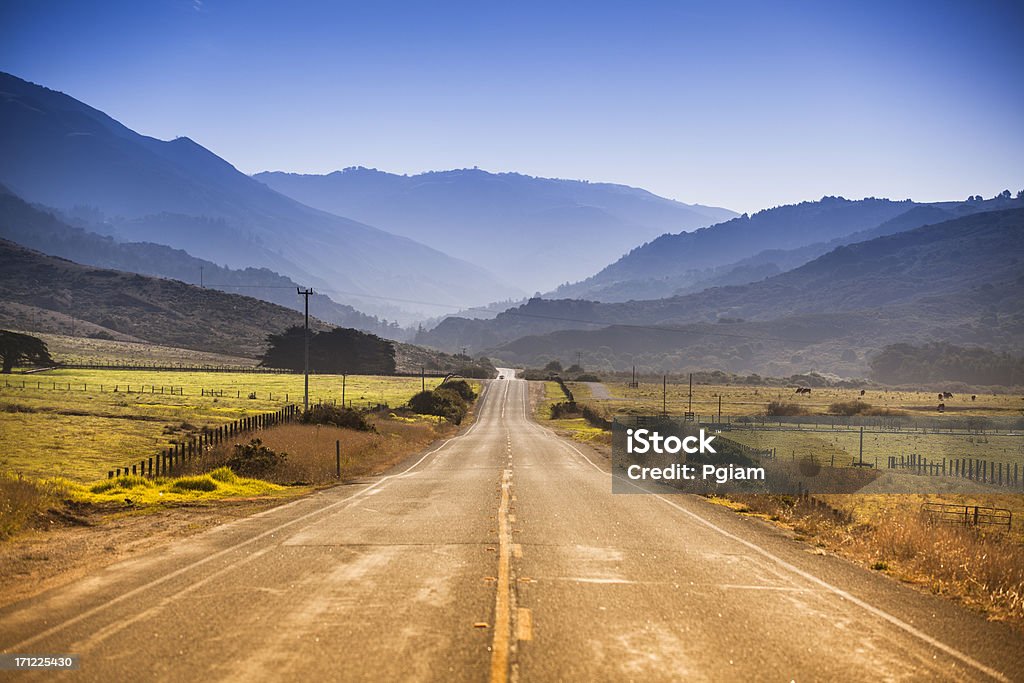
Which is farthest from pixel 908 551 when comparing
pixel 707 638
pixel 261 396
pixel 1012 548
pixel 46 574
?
pixel 261 396

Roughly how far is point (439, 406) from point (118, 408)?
35872mm

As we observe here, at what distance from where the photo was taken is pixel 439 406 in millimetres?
86688

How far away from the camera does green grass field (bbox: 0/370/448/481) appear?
3269 centimetres

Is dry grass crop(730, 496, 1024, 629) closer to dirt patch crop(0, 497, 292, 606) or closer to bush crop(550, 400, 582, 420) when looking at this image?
dirt patch crop(0, 497, 292, 606)

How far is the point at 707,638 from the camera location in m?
8.69

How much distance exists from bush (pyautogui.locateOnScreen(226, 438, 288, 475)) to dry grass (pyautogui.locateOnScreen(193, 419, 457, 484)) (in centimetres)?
27

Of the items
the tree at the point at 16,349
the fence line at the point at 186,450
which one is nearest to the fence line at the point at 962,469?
the fence line at the point at 186,450

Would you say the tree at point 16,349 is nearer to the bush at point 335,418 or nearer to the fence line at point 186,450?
the fence line at point 186,450

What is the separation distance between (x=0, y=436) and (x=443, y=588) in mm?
33593

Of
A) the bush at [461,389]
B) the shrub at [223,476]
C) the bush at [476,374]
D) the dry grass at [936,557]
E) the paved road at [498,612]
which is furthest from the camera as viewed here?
the bush at [476,374]

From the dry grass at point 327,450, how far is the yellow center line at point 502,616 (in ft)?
54.4

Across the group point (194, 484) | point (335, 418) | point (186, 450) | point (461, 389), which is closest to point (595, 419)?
point (461, 389)

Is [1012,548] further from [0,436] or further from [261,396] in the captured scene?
[261,396]

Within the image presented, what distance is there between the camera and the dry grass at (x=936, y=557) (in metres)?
11.3
